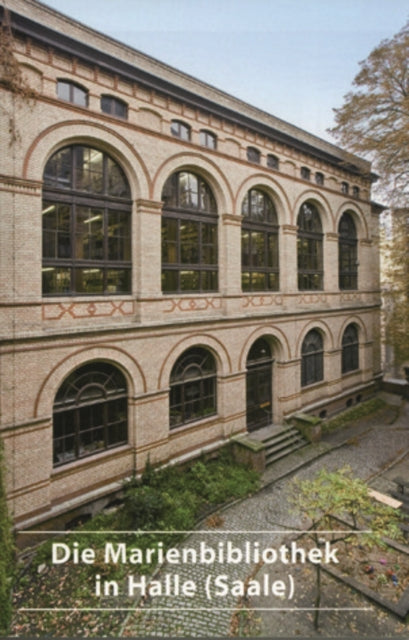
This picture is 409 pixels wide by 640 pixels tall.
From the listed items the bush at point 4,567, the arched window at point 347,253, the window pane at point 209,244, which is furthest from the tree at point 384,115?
the bush at point 4,567

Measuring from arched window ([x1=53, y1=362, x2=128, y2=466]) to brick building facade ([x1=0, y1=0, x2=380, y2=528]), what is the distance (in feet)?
0.12

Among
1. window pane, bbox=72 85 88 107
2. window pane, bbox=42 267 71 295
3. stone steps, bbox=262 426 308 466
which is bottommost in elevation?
stone steps, bbox=262 426 308 466

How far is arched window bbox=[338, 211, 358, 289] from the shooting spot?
1919cm

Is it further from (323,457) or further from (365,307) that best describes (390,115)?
(323,457)

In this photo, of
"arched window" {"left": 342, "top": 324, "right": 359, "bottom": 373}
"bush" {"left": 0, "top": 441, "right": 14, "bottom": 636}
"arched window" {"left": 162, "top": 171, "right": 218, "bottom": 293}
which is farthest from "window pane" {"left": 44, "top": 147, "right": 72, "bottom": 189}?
"arched window" {"left": 342, "top": 324, "right": 359, "bottom": 373}

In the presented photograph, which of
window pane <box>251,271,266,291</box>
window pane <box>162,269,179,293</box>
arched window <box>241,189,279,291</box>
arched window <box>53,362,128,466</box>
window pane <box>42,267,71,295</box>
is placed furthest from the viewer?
window pane <box>251,271,266,291</box>

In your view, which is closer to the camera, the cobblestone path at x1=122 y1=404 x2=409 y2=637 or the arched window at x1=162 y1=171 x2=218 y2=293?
the cobblestone path at x1=122 y1=404 x2=409 y2=637

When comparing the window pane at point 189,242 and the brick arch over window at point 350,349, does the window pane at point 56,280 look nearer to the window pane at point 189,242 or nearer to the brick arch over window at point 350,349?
the window pane at point 189,242

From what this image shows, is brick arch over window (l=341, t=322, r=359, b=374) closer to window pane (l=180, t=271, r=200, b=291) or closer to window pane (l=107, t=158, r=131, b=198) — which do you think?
window pane (l=180, t=271, r=200, b=291)

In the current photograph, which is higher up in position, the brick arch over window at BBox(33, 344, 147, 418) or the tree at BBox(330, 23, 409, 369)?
the tree at BBox(330, 23, 409, 369)

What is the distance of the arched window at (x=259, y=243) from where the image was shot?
14.3m

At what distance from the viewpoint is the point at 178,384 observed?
12125 mm

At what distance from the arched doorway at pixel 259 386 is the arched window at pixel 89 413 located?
5630 mm

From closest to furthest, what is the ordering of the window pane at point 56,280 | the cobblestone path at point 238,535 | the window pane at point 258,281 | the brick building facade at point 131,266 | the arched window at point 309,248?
the cobblestone path at point 238,535
the brick building facade at point 131,266
the window pane at point 56,280
the window pane at point 258,281
the arched window at point 309,248
